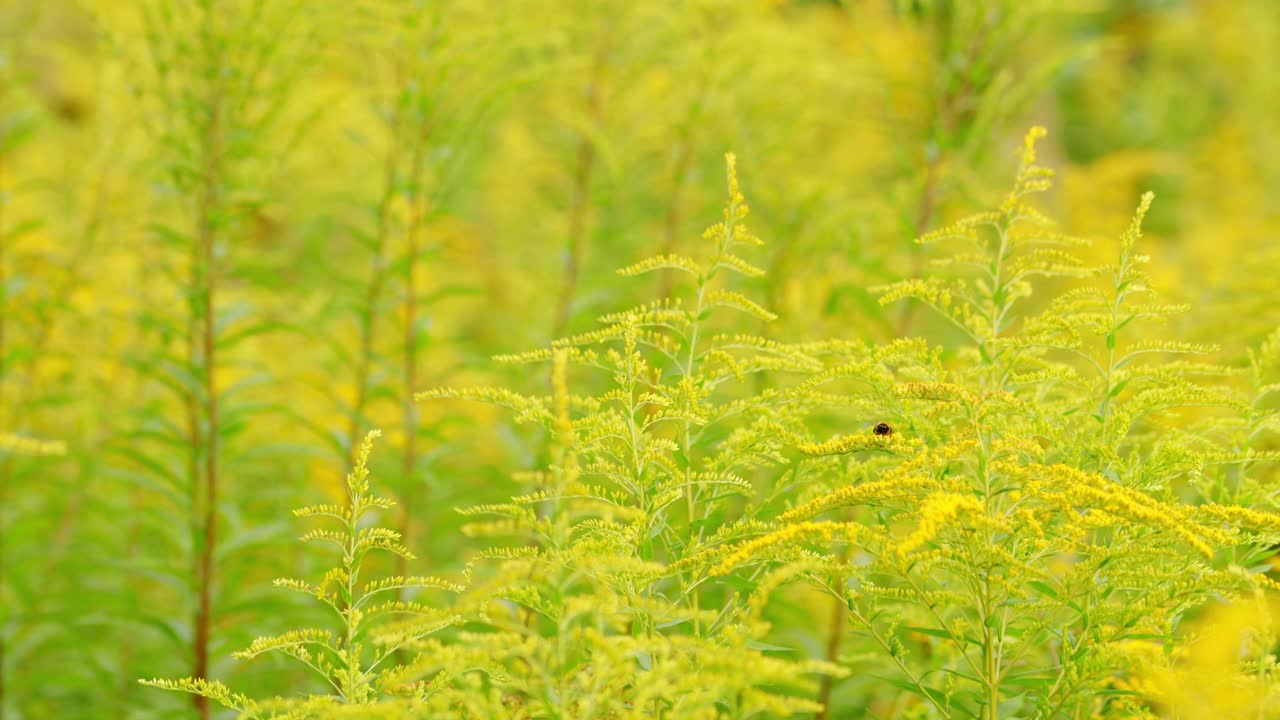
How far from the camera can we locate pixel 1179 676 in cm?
121

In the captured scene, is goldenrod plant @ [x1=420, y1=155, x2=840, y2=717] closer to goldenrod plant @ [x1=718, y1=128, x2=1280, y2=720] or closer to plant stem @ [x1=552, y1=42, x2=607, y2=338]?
goldenrod plant @ [x1=718, y1=128, x2=1280, y2=720]

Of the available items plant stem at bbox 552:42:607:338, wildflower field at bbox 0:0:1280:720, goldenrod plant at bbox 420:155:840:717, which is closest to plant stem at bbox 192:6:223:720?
wildflower field at bbox 0:0:1280:720

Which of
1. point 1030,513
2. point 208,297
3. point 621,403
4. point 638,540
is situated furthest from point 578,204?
point 1030,513

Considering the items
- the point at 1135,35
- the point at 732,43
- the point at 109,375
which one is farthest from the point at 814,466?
the point at 1135,35

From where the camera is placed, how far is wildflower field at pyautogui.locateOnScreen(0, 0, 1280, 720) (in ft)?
4.19

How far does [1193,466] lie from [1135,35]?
11582mm

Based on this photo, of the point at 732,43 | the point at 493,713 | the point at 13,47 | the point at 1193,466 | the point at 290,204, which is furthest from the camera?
the point at 290,204

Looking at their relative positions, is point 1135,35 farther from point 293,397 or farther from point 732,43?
point 293,397

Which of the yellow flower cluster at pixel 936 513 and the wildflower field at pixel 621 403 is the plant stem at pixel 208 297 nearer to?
the wildflower field at pixel 621 403

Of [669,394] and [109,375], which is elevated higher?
[109,375]

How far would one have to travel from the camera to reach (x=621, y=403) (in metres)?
1.44

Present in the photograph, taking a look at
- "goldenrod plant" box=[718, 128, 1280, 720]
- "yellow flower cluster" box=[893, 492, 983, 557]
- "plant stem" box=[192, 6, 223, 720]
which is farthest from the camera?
"plant stem" box=[192, 6, 223, 720]

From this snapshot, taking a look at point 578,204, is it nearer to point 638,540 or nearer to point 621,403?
point 621,403

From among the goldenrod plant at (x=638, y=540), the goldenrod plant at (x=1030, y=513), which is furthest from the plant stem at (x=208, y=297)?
the goldenrod plant at (x=1030, y=513)
